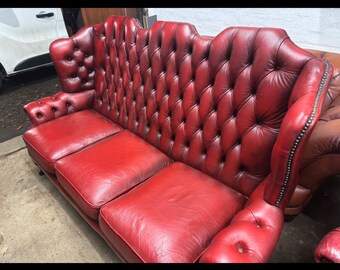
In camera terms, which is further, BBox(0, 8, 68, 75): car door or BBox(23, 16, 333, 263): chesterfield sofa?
BBox(0, 8, 68, 75): car door

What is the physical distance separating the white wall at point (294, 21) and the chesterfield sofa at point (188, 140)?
28.5 inches

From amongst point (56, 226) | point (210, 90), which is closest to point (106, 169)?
point (56, 226)

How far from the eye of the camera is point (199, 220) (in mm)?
1076

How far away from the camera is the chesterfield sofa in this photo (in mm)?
905

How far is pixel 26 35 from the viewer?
3.23 metres

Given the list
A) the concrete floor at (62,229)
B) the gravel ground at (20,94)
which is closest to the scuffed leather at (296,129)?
the concrete floor at (62,229)

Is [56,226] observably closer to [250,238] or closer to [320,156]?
[250,238]

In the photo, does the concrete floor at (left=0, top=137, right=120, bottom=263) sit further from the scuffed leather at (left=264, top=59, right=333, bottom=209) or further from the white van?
the white van

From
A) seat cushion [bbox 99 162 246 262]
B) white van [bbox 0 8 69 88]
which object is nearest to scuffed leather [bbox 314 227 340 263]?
seat cushion [bbox 99 162 246 262]

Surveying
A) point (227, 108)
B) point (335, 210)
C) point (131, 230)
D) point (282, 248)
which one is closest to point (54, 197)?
point (131, 230)

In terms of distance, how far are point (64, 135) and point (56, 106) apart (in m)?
0.39

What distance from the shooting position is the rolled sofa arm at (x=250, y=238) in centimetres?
78

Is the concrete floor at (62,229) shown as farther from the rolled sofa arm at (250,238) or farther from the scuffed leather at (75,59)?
the scuffed leather at (75,59)

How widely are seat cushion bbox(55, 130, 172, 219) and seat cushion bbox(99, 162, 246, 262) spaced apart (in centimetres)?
8
